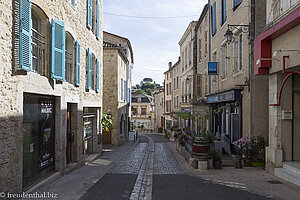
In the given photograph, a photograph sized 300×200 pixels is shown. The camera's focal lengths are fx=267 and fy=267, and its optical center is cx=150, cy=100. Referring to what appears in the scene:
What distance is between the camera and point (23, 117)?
6367mm

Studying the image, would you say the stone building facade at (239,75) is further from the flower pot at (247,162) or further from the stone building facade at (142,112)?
the stone building facade at (142,112)

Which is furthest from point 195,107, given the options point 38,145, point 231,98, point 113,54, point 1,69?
point 1,69

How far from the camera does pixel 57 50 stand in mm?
7754

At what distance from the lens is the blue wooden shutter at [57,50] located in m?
7.46

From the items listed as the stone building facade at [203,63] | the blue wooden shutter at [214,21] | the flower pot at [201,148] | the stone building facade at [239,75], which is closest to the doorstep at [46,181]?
the flower pot at [201,148]

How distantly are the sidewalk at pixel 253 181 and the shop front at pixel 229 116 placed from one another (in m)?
2.57

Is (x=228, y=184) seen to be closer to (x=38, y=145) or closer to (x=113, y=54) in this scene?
(x=38, y=145)

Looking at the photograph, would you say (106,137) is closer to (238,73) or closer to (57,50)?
(238,73)

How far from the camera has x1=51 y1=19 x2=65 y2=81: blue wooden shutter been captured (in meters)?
7.46

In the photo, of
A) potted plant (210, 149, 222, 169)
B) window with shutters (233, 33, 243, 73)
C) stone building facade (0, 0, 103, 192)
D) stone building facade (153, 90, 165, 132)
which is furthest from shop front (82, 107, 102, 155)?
stone building facade (153, 90, 165, 132)

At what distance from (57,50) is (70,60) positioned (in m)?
2.06

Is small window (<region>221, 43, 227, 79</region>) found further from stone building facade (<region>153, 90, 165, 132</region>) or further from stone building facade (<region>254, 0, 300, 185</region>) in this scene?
stone building facade (<region>153, 90, 165, 132</region>)

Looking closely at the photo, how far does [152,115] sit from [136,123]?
147 inches

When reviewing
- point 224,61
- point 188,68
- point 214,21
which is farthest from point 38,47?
point 188,68
